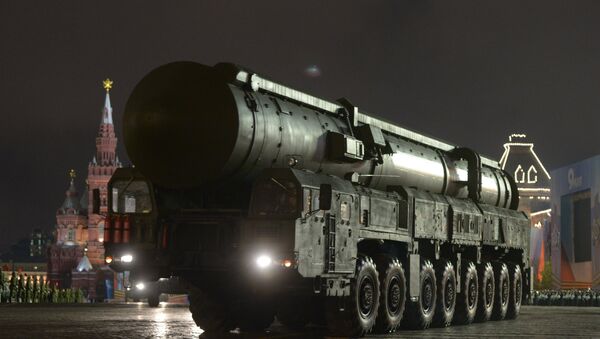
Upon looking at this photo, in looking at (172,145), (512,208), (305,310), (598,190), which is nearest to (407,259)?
(305,310)

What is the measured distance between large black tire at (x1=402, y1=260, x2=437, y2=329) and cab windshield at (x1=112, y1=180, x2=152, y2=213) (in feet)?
19.6

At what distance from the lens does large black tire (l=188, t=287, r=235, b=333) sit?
2022 cm

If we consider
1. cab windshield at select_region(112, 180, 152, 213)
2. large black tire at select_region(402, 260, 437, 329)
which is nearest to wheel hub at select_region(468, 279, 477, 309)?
large black tire at select_region(402, 260, 437, 329)

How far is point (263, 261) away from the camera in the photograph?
17.3m

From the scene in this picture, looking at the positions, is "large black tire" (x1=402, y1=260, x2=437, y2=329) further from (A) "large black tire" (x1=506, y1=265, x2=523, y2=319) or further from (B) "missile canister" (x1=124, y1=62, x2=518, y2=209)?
(A) "large black tire" (x1=506, y1=265, x2=523, y2=319)

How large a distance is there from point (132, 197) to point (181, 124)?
196 centimetres

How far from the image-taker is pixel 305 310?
22.0 m

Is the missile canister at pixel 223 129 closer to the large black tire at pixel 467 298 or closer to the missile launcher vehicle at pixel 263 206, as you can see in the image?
the missile launcher vehicle at pixel 263 206

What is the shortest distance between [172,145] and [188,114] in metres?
0.58

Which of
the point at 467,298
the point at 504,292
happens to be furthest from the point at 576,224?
the point at 467,298

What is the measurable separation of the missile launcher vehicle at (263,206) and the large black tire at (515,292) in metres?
6.68

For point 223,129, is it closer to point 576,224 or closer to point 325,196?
point 325,196

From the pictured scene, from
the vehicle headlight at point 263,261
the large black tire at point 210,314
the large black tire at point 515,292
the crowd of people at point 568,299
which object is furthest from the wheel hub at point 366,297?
the crowd of people at point 568,299

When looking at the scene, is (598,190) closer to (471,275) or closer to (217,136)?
(471,275)
